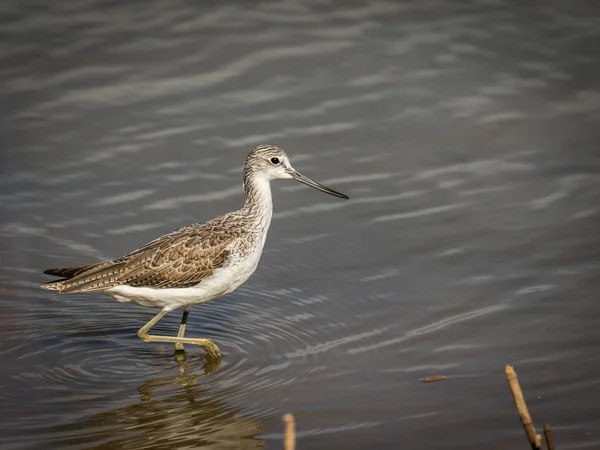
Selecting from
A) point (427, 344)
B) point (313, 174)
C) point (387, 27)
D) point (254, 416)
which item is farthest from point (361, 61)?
point (254, 416)

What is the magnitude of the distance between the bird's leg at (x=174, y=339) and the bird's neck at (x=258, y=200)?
1136 millimetres

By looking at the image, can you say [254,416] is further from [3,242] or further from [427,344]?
[3,242]

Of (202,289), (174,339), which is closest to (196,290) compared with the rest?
(202,289)

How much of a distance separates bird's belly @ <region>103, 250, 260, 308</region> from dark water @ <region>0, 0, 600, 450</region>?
0.48m

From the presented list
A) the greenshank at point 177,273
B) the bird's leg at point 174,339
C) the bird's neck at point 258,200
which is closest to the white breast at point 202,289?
the greenshank at point 177,273

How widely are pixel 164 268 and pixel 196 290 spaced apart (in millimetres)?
353

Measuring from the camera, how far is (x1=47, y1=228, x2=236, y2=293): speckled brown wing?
9.20 meters

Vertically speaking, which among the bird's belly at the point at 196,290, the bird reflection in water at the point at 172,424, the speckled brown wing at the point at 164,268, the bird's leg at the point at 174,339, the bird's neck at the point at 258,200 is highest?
the bird's neck at the point at 258,200

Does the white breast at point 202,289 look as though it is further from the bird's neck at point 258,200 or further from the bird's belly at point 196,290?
the bird's neck at point 258,200

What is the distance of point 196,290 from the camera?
364 inches

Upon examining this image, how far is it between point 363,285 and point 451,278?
851mm

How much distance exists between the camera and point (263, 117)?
13555mm

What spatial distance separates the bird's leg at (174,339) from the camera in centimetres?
911

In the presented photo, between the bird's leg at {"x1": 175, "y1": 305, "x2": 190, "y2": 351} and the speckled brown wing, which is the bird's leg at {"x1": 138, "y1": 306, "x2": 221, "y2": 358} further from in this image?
the speckled brown wing
